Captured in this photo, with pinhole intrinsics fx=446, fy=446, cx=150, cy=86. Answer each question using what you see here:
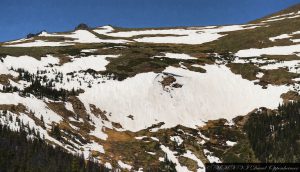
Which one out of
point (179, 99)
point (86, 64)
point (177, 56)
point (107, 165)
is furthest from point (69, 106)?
point (177, 56)

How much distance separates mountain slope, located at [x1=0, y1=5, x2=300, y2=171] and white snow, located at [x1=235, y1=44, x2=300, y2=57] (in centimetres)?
33

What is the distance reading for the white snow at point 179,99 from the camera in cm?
9556

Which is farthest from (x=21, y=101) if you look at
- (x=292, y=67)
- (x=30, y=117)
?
(x=292, y=67)

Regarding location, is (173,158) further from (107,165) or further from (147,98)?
(147,98)

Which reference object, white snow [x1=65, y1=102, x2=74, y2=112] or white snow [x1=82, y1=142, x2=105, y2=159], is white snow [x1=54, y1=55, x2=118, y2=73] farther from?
white snow [x1=82, y1=142, x2=105, y2=159]

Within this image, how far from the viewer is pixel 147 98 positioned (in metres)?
103

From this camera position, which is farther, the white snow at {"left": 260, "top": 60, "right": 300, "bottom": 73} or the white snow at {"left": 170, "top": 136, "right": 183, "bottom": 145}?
the white snow at {"left": 260, "top": 60, "right": 300, "bottom": 73}

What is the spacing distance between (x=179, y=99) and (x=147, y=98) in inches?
310

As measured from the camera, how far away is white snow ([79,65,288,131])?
95.6 m

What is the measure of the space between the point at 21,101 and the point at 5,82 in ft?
49.8

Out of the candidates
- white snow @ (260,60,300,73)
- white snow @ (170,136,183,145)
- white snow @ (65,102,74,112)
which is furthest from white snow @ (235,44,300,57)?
white snow @ (65,102,74,112)

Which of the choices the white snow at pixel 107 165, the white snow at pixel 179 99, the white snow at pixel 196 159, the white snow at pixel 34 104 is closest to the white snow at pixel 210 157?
the white snow at pixel 196 159

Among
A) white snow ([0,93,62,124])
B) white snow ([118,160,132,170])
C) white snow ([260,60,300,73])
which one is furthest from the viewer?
white snow ([260,60,300,73])

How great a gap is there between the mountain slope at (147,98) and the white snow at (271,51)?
332 mm
